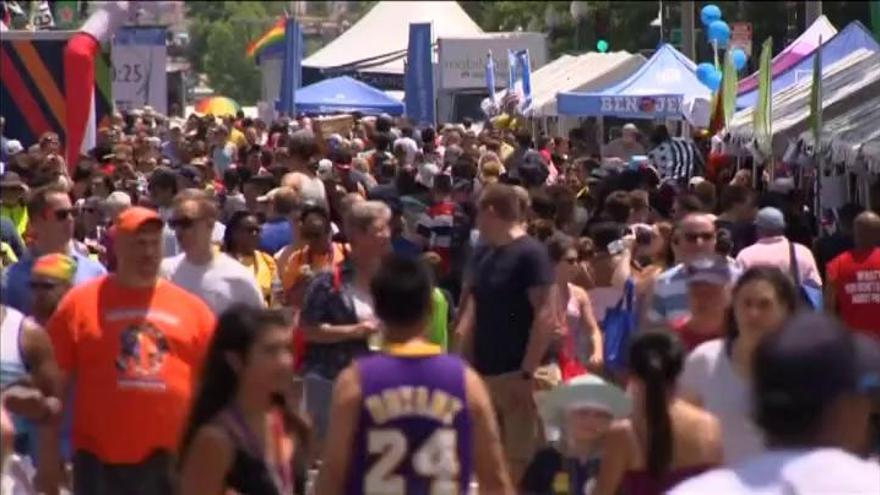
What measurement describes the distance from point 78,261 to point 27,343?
6.75 ft

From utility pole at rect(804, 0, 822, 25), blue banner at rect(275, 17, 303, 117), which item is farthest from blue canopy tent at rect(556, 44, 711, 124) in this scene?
blue banner at rect(275, 17, 303, 117)

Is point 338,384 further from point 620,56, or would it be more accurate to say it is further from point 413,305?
point 620,56

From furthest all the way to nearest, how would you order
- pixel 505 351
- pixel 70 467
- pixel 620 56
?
pixel 620 56 → pixel 505 351 → pixel 70 467

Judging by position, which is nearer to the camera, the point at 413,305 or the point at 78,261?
the point at 413,305

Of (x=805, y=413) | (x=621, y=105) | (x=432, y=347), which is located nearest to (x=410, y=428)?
(x=432, y=347)

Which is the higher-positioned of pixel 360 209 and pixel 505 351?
pixel 360 209

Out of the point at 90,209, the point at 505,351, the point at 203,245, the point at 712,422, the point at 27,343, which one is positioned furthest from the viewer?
the point at 90,209

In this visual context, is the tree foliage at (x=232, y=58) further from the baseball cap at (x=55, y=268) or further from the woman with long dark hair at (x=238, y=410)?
the woman with long dark hair at (x=238, y=410)

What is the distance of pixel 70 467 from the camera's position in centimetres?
877

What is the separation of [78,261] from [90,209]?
5.62 meters

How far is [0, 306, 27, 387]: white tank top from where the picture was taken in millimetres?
7766

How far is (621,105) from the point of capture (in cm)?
2664

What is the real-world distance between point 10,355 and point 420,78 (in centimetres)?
2566

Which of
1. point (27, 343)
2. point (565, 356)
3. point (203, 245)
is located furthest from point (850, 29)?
point (27, 343)
